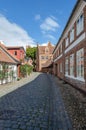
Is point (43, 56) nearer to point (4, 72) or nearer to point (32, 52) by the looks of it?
point (32, 52)

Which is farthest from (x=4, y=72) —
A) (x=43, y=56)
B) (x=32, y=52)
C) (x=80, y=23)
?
(x=32, y=52)

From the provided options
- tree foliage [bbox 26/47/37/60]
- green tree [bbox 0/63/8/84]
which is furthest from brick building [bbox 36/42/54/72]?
green tree [bbox 0/63/8/84]

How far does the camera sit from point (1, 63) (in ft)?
75.9

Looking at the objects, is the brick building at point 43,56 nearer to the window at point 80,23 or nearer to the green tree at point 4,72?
the green tree at point 4,72

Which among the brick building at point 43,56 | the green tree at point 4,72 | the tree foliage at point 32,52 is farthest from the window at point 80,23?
the tree foliage at point 32,52

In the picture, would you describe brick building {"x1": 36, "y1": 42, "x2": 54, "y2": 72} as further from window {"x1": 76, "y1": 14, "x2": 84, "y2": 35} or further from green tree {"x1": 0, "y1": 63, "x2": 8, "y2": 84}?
window {"x1": 76, "y1": 14, "x2": 84, "y2": 35}

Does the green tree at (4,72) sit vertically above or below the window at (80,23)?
below

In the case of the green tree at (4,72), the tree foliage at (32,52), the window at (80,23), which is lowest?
the green tree at (4,72)

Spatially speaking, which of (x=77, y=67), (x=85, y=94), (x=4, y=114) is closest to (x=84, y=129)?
(x=4, y=114)

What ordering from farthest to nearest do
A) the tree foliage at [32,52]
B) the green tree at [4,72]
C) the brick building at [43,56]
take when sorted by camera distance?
the tree foliage at [32,52] → the brick building at [43,56] → the green tree at [4,72]

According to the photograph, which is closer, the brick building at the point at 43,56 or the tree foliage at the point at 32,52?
the brick building at the point at 43,56

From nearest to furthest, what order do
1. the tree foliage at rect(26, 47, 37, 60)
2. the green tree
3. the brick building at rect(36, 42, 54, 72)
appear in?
the green tree
the brick building at rect(36, 42, 54, 72)
the tree foliage at rect(26, 47, 37, 60)

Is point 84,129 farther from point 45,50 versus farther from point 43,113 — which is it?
point 45,50

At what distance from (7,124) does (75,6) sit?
37.1 ft
